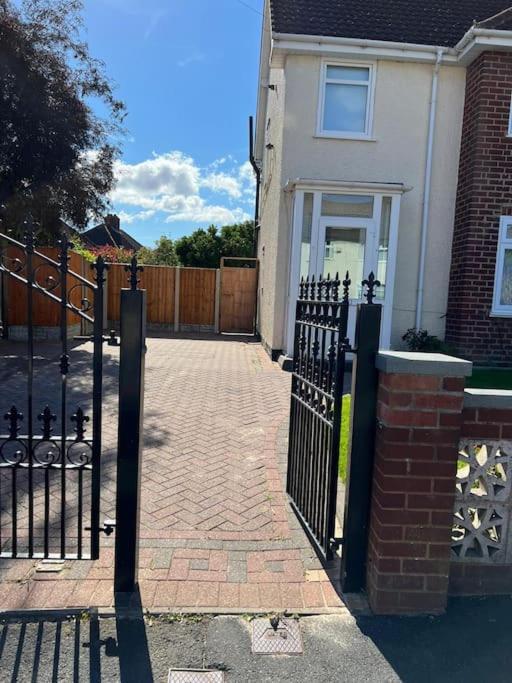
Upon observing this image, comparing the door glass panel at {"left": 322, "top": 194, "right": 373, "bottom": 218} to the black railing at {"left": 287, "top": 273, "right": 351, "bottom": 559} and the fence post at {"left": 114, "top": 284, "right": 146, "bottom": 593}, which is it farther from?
the fence post at {"left": 114, "top": 284, "right": 146, "bottom": 593}

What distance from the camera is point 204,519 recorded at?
3350 mm

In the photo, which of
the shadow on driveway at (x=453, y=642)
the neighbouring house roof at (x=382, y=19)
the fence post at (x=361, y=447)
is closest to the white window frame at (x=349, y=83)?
the neighbouring house roof at (x=382, y=19)

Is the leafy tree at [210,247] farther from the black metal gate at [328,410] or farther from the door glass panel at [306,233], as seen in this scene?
the black metal gate at [328,410]

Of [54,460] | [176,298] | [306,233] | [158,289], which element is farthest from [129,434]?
[158,289]

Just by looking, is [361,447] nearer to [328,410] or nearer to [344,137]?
[328,410]

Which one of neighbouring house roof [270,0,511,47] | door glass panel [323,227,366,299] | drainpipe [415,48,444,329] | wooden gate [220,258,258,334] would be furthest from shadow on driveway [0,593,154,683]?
wooden gate [220,258,258,334]

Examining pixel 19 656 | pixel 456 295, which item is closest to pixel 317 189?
pixel 456 295

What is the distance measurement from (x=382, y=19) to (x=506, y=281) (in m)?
5.60

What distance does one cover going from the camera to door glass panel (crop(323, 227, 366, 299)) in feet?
29.7

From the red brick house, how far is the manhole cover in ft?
22.8

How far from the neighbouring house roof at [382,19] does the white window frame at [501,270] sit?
3.52 metres

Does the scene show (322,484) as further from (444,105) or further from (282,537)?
(444,105)

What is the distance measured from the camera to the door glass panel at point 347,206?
889 cm

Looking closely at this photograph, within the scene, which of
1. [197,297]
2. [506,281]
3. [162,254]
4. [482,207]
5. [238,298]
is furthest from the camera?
[162,254]
